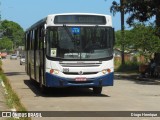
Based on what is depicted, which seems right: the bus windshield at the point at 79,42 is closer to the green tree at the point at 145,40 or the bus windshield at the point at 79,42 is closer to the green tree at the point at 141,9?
the green tree at the point at 141,9

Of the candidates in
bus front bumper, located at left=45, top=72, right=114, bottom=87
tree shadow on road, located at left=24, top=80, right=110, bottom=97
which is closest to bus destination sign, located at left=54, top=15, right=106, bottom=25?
bus front bumper, located at left=45, top=72, right=114, bottom=87

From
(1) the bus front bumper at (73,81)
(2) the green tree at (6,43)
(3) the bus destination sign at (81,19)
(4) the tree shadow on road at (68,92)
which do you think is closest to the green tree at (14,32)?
(2) the green tree at (6,43)

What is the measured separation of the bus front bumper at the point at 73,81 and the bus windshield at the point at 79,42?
0.77 metres

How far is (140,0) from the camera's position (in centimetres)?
3334

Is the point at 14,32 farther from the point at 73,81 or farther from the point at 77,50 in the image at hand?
the point at 73,81

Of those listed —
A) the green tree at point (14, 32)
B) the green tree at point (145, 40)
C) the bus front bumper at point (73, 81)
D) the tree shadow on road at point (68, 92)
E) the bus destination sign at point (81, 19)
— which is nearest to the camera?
the bus front bumper at point (73, 81)

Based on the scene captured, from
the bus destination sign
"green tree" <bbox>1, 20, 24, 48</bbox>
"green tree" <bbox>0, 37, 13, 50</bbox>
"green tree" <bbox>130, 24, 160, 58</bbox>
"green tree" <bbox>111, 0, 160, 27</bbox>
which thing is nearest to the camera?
the bus destination sign

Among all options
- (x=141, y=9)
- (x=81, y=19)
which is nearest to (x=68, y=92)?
(x=81, y=19)

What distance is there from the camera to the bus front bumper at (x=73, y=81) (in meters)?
18.1

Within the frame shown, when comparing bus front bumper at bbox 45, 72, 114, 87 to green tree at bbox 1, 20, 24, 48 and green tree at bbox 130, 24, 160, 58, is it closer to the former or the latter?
green tree at bbox 130, 24, 160, 58

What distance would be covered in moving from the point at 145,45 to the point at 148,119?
81.5ft

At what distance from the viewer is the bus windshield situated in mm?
18188

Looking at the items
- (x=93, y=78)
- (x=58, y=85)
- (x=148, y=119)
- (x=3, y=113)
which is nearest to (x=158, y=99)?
(x=93, y=78)

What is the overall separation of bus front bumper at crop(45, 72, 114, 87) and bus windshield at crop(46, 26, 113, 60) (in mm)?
770
